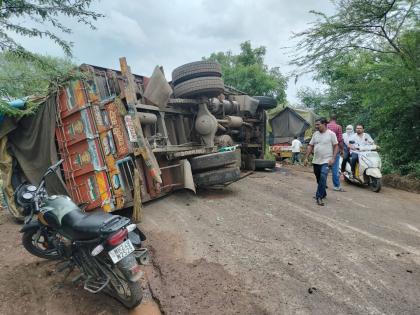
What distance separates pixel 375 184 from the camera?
6.99 meters

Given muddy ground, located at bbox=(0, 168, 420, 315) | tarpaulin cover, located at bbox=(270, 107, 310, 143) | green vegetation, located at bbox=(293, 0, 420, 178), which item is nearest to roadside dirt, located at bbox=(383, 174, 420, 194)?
green vegetation, located at bbox=(293, 0, 420, 178)

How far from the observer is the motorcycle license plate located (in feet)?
8.15

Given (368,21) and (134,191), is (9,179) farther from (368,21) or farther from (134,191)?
(368,21)

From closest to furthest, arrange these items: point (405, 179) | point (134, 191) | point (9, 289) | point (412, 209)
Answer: point (9, 289), point (134, 191), point (412, 209), point (405, 179)

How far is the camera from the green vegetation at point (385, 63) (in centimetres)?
780

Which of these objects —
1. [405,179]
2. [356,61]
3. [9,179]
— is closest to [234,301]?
[9,179]

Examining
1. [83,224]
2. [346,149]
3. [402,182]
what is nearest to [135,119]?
[83,224]

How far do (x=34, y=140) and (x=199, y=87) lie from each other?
2954 millimetres

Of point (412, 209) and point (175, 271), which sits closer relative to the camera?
point (175, 271)

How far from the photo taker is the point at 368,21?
27.1 feet

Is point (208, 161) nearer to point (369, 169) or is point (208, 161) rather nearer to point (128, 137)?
point (128, 137)

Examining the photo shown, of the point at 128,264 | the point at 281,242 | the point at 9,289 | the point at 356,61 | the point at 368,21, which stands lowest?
the point at 281,242

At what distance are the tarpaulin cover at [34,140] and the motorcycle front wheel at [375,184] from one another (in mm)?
6037

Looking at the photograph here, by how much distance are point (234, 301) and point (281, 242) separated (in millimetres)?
1337
